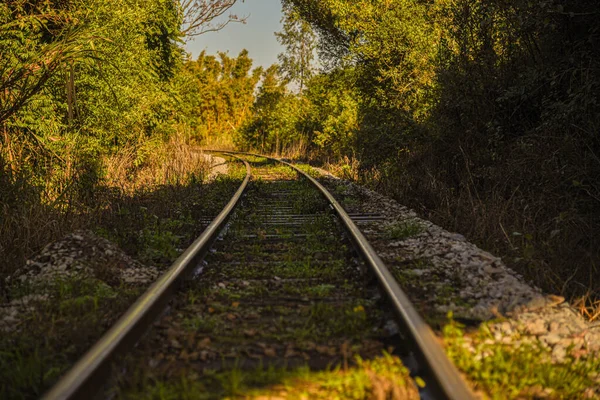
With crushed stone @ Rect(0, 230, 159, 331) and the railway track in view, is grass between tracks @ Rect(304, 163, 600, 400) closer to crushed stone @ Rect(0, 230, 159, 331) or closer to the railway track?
the railway track

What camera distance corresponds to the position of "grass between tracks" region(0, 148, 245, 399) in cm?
310

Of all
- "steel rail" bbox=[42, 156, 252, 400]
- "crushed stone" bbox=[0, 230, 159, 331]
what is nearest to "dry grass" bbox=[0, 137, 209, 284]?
"crushed stone" bbox=[0, 230, 159, 331]

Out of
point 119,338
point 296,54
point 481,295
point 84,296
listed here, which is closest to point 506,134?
point 481,295

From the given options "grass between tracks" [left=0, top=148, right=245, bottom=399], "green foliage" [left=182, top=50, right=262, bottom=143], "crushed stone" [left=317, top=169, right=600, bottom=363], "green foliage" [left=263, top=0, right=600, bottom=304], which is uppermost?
"green foliage" [left=182, top=50, right=262, bottom=143]

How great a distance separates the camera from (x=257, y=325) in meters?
3.81

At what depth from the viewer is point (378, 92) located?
15.8 metres

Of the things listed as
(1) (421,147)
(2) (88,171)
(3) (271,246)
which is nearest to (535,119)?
(1) (421,147)

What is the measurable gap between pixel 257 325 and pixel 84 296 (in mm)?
1479

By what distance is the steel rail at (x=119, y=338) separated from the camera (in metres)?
2.54

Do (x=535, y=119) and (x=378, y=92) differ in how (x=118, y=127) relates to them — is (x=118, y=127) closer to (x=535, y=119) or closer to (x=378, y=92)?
(x=378, y=92)

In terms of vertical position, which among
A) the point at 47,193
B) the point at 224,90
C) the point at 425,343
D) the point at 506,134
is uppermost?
the point at 224,90

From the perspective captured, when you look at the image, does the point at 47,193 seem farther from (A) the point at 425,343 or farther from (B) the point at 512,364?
(B) the point at 512,364

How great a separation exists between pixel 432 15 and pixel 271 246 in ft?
38.3

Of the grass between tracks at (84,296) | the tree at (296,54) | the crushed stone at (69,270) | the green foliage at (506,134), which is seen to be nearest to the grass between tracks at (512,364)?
the green foliage at (506,134)
